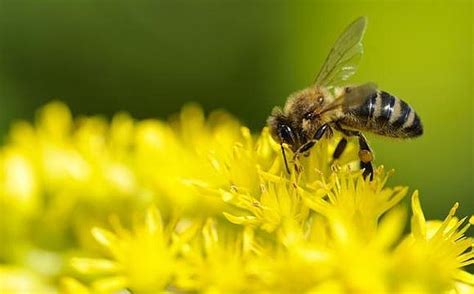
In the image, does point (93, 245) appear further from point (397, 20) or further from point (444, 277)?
point (397, 20)

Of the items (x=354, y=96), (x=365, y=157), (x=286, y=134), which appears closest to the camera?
(x=354, y=96)

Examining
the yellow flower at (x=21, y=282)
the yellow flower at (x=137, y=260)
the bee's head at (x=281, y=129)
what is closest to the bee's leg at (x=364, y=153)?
the bee's head at (x=281, y=129)

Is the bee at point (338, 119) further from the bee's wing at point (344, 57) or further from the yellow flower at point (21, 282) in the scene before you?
the yellow flower at point (21, 282)

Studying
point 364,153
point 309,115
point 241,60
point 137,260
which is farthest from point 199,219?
point 241,60

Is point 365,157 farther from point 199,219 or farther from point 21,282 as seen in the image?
point 21,282

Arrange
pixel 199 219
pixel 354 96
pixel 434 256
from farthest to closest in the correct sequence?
pixel 199 219
pixel 354 96
pixel 434 256

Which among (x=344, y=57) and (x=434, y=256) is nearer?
(x=434, y=256)

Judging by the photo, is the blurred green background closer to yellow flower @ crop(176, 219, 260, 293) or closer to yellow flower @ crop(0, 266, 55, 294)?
yellow flower @ crop(0, 266, 55, 294)
